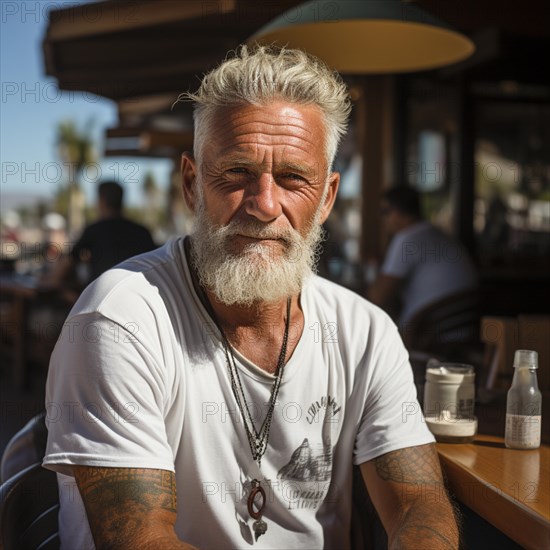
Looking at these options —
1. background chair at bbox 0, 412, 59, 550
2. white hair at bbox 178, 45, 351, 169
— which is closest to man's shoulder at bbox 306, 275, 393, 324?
white hair at bbox 178, 45, 351, 169

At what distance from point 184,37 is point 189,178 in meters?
4.31

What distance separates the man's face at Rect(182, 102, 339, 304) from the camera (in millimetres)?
1768

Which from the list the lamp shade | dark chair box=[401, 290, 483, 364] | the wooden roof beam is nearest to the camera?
the lamp shade

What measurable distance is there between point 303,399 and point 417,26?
182 centimetres

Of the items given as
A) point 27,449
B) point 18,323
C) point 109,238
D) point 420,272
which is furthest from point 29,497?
point 18,323

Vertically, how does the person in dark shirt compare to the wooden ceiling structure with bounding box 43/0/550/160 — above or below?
below

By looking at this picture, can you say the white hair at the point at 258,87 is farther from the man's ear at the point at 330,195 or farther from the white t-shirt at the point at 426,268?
the white t-shirt at the point at 426,268

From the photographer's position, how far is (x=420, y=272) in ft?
16.5

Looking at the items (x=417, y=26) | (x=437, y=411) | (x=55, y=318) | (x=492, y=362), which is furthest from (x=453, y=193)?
(x=437, y=411)

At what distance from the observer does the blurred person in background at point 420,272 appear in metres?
4.96

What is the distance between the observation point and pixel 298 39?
10.2 ft

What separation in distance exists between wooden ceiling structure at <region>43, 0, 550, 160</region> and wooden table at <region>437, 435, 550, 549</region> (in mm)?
3582

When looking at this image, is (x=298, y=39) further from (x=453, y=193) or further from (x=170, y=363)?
(x=453, y=193)

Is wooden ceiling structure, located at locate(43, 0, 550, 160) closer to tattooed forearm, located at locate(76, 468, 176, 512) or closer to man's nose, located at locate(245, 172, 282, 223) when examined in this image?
man's nose, located at locate(245, 172, 282, 223)
